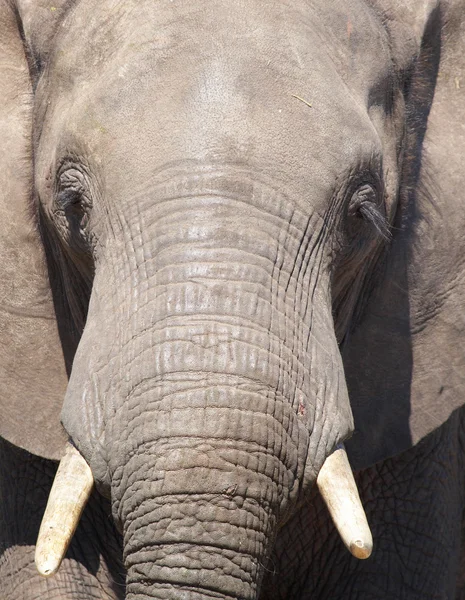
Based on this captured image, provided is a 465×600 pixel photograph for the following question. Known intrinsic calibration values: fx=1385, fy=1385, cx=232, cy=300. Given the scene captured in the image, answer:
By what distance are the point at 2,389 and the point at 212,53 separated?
1.16m

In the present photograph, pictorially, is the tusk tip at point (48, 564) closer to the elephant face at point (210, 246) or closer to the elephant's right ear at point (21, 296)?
the elephant face at point (210, 246)

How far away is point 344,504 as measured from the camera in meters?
2.76

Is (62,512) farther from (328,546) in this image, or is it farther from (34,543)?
(328,546)

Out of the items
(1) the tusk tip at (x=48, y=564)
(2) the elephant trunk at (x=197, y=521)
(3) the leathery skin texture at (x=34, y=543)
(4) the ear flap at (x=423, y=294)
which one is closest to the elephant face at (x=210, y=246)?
(2) the elephant trunk at (x=197, y=521)

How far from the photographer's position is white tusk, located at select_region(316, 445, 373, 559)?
8.93ft

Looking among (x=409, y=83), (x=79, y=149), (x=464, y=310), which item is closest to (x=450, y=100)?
(x=409, y=83)

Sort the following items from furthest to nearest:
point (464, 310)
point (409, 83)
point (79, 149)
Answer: point (464, 310), point (409, 83), point (79, 149)

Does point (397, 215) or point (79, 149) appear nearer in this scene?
point (79, 149)

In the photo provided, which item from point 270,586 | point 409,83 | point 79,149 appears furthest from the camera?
point 270,586

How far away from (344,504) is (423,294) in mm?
1074

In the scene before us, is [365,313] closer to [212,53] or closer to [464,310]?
[464,310]

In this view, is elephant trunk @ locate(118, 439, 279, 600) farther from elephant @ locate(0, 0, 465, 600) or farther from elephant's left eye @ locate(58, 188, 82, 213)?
elephant's left eye @ locate(58, 188, 82, 213)

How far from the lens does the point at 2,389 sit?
3.69 m

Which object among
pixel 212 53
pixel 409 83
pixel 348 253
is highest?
pixel 409 83
